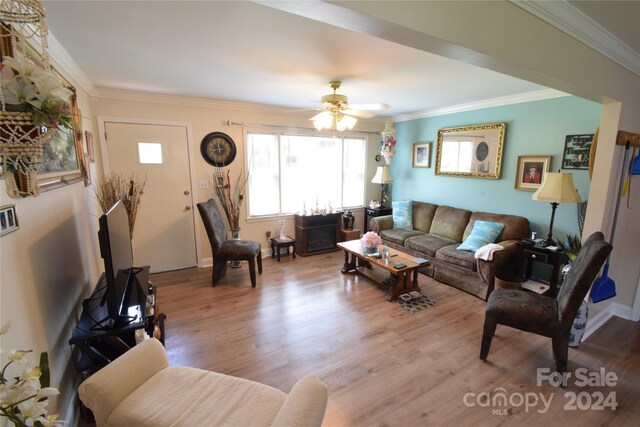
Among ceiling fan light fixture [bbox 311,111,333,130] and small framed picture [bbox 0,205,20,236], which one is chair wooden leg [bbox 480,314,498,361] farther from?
small framed picture [bbox 0,205,20,236]

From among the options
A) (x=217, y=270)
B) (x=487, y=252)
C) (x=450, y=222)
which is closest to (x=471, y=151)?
(x=450, y=222)

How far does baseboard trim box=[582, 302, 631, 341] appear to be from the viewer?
252cm

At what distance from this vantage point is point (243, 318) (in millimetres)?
2793

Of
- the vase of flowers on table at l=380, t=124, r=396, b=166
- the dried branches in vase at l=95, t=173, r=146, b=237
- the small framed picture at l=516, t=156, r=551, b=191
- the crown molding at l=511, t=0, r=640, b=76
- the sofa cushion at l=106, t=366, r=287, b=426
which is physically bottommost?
the sofa cushion at l=106, t=366, r=287, b=426

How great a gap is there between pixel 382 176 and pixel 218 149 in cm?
276

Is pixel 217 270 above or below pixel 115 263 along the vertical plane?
below

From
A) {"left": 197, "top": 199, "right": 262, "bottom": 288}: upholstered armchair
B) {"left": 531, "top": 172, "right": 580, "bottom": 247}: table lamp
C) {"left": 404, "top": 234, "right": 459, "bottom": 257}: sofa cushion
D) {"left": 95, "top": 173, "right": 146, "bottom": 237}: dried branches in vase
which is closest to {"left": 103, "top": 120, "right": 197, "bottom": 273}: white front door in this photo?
{"left": 95, "top": 173, "right": 146, "bottom": 237}: dried branches in vase

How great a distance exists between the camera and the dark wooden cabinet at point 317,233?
15.0ft

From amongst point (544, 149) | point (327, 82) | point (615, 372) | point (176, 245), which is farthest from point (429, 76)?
point (176, 245)

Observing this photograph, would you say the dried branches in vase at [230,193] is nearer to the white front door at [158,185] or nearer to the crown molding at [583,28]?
the white front door at [158,185]

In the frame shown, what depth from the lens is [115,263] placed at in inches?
68.0

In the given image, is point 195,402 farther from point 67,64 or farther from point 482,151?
Result: point 482,151

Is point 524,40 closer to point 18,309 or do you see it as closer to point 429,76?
point 429,76

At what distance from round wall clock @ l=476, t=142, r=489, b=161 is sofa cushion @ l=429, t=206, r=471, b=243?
2.54 ft
